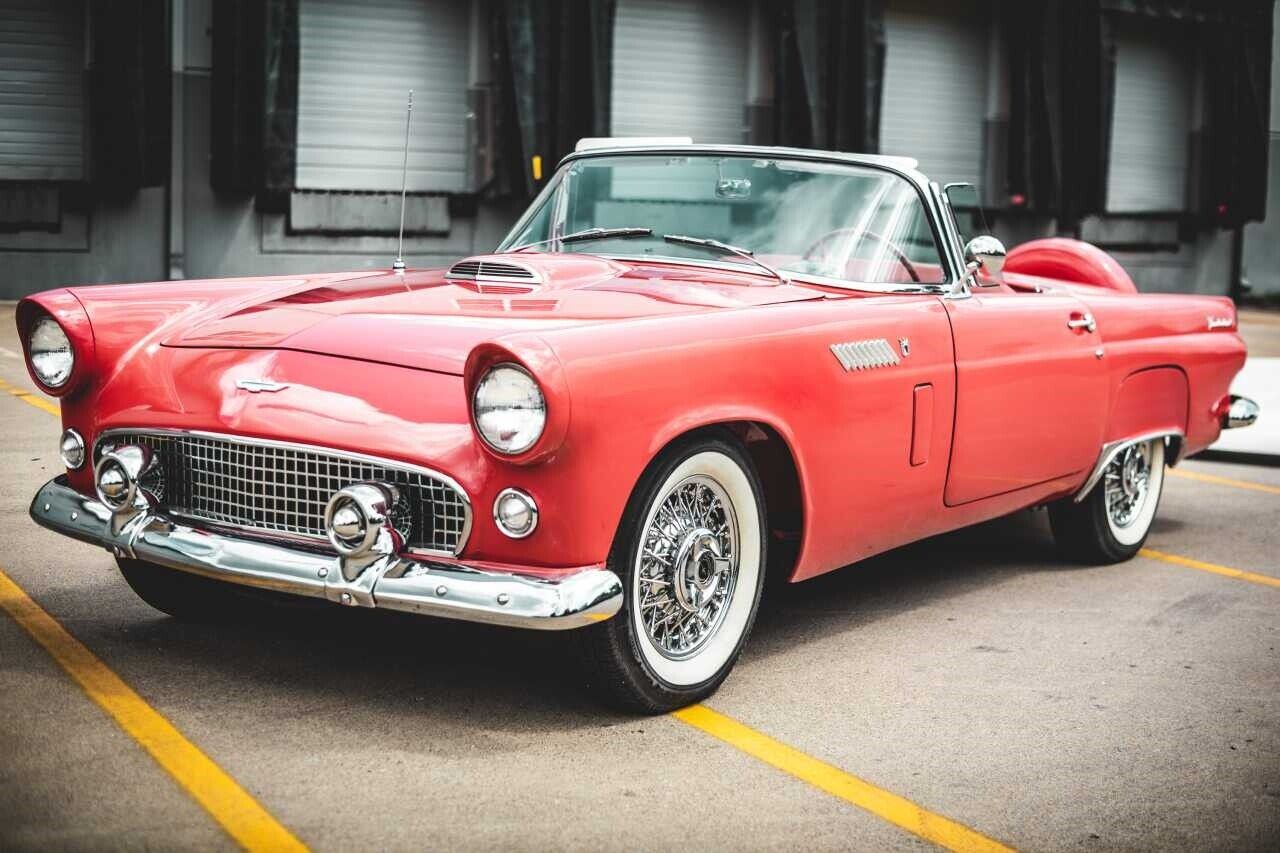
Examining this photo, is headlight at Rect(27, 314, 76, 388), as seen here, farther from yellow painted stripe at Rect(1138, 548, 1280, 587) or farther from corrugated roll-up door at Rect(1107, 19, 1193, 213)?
corrugated roll-up door at Rect(1107, 19, 1193, 213)

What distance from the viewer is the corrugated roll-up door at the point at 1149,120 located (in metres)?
21.2

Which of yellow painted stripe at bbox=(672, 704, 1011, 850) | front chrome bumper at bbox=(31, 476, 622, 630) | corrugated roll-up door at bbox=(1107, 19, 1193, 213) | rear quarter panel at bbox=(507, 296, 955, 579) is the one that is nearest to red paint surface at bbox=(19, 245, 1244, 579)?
rear quarter panel at bbox=(507, 296, 955, 579)

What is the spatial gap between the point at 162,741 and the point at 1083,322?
11.8ft

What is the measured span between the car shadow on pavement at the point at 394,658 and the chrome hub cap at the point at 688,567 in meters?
0.25

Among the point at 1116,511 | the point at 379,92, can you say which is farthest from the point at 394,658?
the point at 379,92

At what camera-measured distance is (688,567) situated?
13.0 feet

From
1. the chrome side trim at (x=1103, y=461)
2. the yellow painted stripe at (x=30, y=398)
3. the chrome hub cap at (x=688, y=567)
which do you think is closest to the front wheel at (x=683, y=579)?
the chrome hub cap at (x=688, y=567)

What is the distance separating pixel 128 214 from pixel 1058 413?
10617mm

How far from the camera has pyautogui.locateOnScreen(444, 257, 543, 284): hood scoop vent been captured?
15.1 ft

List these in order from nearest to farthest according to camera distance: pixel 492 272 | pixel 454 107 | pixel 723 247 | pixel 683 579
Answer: pixel 683 579 → pixel 492 272 → pixel 723 247 → pixel 454 107

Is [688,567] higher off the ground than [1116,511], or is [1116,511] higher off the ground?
[688,567]

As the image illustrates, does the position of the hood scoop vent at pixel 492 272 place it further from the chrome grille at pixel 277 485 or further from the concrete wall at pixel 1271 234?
the concrete wall at pixel 1271 234

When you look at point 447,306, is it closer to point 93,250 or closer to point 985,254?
point 985,254

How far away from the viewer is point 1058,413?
543 centimetres
